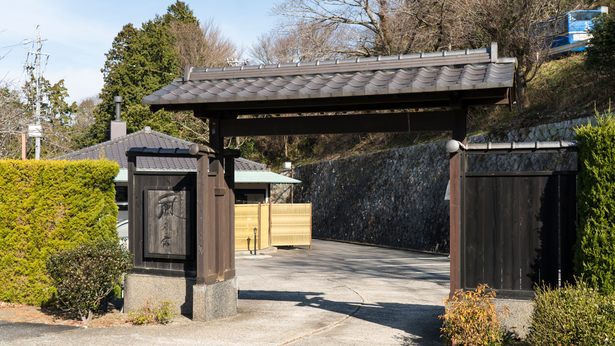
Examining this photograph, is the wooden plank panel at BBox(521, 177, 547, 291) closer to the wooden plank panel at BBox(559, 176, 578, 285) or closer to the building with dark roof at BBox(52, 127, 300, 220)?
the wooden plank panel at BBox(559, 176, 578, 285)

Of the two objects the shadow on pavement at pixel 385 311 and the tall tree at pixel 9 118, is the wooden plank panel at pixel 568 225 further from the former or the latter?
the tall tree at pixel 9 118

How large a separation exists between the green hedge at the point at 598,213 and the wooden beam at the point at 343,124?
171 cm

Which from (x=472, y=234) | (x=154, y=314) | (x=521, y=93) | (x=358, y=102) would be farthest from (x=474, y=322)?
(x=521, y=93)

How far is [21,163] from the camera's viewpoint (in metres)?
8.31

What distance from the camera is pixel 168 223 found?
25.1 feet

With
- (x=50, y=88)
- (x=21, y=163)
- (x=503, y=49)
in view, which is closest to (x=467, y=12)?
(x=503, y=49)

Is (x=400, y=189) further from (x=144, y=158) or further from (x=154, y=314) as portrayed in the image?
(x=154, y=314)

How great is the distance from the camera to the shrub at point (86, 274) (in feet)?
23.3

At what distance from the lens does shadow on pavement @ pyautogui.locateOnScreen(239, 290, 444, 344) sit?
6848 mm

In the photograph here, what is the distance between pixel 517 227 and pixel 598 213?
0.97 meters

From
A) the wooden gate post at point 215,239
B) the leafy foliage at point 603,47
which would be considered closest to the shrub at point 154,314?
the wooden gate post at point 215,239

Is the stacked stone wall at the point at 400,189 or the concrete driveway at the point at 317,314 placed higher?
the stacked stone wall at the point at 400,189

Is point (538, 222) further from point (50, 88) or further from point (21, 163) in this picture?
point (50, 88)

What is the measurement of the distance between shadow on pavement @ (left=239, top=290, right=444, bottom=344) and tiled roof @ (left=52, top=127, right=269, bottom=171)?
11.2 meters
